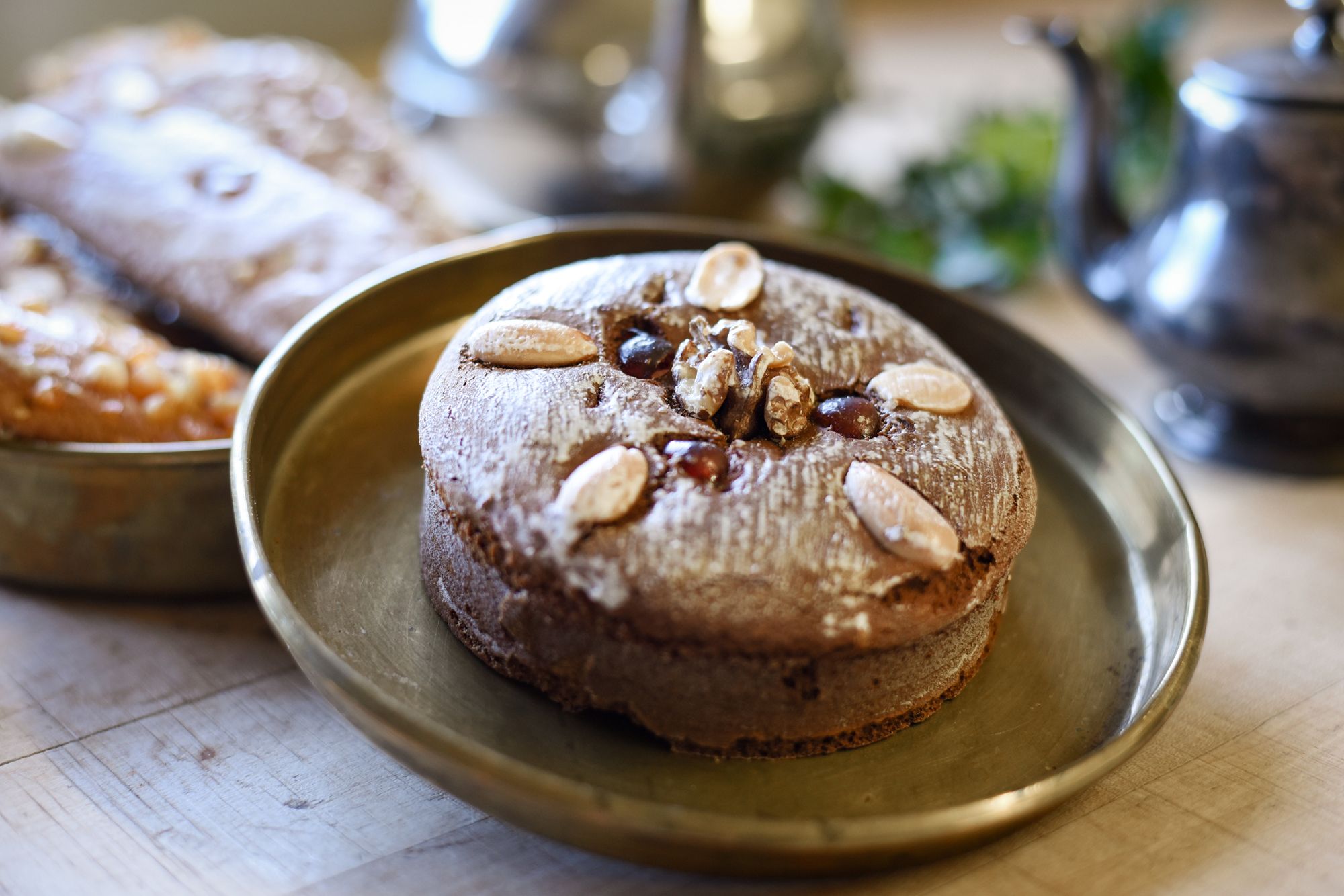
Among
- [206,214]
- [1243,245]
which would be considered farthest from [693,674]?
[1243,245]

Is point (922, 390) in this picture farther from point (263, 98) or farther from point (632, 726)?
point (263, 98)

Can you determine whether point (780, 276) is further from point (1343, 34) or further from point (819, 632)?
point (1343, 34)

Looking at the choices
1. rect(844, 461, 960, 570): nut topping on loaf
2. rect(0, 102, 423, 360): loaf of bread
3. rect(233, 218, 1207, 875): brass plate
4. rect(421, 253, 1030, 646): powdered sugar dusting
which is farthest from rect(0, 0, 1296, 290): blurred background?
rect(844, 461, 960, 570): nut topping on loaf

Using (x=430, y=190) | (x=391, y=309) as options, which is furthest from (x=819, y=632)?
(x=430, y=190)

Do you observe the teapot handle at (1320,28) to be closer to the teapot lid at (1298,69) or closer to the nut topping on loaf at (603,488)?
the teapot lid at (1298,69)

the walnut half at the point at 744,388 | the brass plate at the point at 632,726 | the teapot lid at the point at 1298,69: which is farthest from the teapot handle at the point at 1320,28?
the walnut half at the point at 744,388

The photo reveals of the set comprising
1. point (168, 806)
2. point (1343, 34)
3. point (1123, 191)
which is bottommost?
point (168, 806)

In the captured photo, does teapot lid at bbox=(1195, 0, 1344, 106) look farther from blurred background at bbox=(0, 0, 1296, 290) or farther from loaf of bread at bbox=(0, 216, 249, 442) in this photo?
loaf of bread at bbox=(0, 216, 249, 442)
